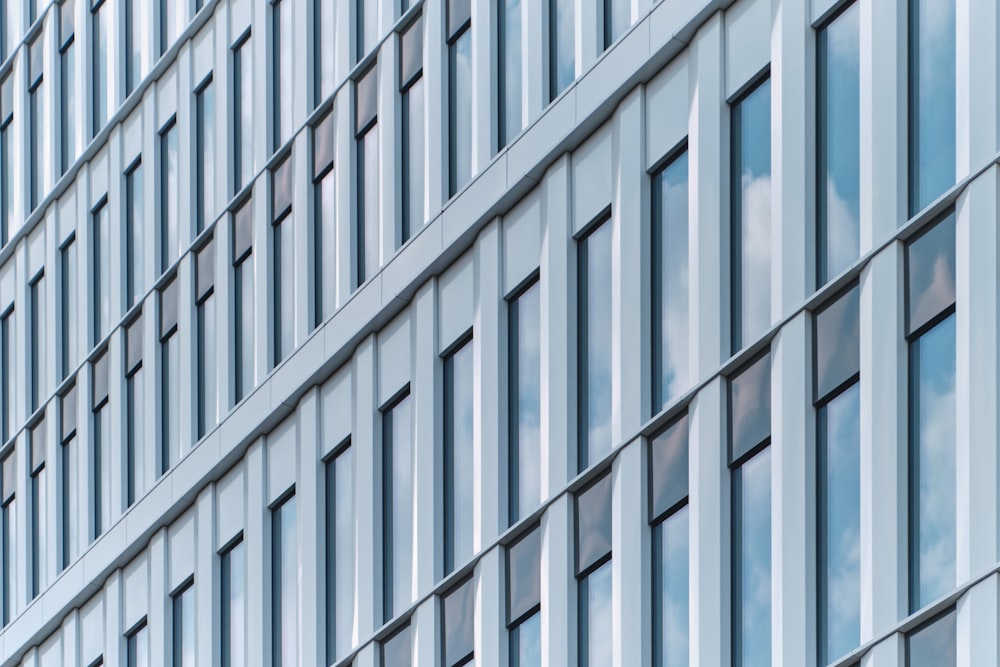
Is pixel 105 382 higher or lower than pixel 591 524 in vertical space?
higher

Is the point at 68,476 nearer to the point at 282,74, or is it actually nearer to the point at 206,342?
Answer: the point at 206,342

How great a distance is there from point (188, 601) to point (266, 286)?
15.2 feet

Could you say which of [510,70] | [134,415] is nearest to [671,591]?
[510,70]

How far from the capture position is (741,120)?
27625 millimetres

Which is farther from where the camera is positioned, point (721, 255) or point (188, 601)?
point (188, 601)

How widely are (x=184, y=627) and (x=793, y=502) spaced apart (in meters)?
13.6

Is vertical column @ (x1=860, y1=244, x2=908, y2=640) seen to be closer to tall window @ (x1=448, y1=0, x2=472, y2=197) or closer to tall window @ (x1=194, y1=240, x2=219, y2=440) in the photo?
tall window @ (x1=448, y1=0, x2=472, y2=197)

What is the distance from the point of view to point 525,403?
30297 millimetres

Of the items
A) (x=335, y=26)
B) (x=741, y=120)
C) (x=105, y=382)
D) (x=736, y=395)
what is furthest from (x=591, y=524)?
(x=105, y=382)

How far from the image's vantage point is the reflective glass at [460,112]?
3197 cm

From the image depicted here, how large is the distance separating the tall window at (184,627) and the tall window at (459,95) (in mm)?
7932

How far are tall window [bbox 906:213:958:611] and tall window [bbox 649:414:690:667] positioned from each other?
3475mm

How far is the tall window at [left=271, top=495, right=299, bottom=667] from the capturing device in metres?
34.0

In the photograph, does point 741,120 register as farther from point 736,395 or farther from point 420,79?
point 420,79
